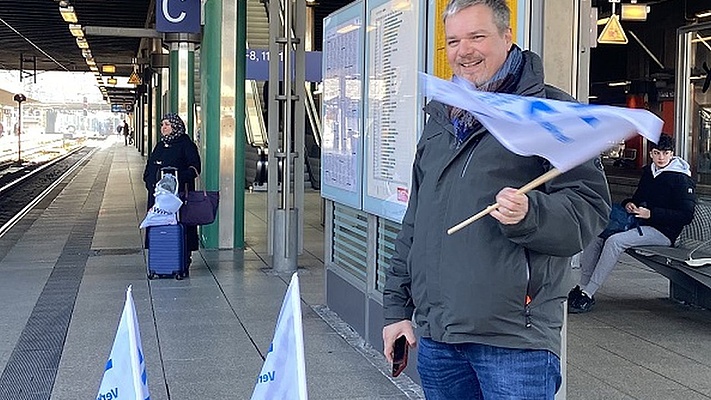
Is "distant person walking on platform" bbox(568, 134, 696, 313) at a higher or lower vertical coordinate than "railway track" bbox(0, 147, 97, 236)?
higher

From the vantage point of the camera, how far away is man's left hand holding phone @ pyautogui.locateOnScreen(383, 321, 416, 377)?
2.86 metres

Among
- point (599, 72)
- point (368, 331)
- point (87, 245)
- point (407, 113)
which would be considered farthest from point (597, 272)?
point (599, 72)

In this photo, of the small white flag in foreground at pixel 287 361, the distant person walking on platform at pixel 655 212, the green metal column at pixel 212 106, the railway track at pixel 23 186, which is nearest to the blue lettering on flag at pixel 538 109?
the small white flag in foreground at pixel 287 361

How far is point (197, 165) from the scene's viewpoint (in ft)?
34.5

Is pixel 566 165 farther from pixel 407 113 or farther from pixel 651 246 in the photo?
pixel 651 246

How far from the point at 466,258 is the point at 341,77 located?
4.83 metres

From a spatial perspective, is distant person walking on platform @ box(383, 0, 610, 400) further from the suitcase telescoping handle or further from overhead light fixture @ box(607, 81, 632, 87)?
overhead light fixture @ box(607, 81, 632, 87)

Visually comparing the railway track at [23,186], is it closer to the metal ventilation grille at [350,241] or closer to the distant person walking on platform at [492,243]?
the metal ventilation grille at [350,241]

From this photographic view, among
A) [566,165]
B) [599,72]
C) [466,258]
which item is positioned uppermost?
[599,72]

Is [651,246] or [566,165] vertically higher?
[566,165]

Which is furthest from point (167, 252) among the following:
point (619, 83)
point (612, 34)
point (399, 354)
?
point (619, 83)

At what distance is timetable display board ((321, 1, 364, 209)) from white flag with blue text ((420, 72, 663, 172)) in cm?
Answer: 424

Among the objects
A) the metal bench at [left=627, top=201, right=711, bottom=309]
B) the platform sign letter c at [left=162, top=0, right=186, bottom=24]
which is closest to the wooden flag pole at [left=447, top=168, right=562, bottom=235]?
the metal bench at [left=627, top=201, right=711, bottom=309]

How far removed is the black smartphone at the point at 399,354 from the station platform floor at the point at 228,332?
2395 mm
